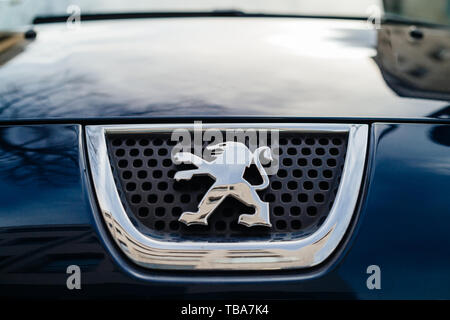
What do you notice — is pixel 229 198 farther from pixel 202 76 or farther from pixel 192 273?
pixel 202 76

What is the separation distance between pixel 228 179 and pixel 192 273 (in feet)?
0.76

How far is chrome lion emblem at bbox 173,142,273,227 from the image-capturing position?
54.7 inches

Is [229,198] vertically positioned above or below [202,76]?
below

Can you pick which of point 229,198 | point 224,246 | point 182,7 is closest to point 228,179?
point 229,198

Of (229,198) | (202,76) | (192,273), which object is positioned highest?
(202,76)

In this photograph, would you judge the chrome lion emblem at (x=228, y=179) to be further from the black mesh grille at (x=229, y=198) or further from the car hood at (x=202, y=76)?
the car hood at (x=202, y=76)

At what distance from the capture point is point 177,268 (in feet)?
4.38

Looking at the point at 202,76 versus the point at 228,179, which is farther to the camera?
the point at 202,76

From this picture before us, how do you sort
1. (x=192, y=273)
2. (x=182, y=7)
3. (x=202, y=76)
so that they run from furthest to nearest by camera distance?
(x=182, y=7)
(x=202, y=76)
(x=192, y=273)

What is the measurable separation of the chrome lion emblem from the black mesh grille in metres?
0.02

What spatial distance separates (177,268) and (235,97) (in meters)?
0.49

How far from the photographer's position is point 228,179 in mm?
1403

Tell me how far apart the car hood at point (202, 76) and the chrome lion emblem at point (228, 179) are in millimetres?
121
